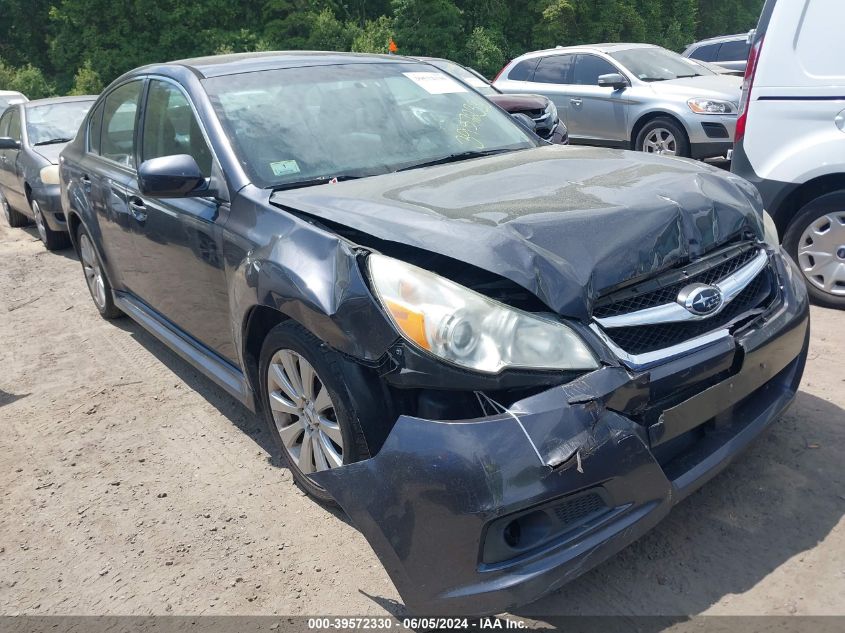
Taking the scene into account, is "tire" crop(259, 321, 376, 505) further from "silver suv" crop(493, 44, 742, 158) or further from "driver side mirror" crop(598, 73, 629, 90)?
"driver side mirror" crop(598, 73, 629, 90)

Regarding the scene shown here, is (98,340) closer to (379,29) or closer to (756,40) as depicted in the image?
(756,40)

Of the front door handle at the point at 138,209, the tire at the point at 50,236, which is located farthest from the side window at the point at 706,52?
the front door handle at the point at 138,209

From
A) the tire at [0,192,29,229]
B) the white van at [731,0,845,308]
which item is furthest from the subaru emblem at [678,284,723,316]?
the tire at [0,192,29,229]

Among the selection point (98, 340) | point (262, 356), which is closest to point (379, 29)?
point (98, 340)

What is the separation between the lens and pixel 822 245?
453 cm

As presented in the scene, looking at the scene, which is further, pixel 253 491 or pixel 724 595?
pixel 253 491

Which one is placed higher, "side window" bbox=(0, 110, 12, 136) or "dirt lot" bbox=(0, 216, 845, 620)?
"side window" bbox=(0, 110, 12, 136)

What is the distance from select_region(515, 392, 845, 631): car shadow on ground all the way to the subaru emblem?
595 mm

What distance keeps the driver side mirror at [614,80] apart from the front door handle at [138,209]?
7081 mm

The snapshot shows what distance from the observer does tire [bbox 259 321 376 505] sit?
2.44 meters

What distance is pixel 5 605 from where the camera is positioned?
2.70 meters

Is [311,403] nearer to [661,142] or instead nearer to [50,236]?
[50,236]

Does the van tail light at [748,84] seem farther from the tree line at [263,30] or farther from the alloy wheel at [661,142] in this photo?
the tree line at [263,30]

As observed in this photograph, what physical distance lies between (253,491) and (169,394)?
1310mm
